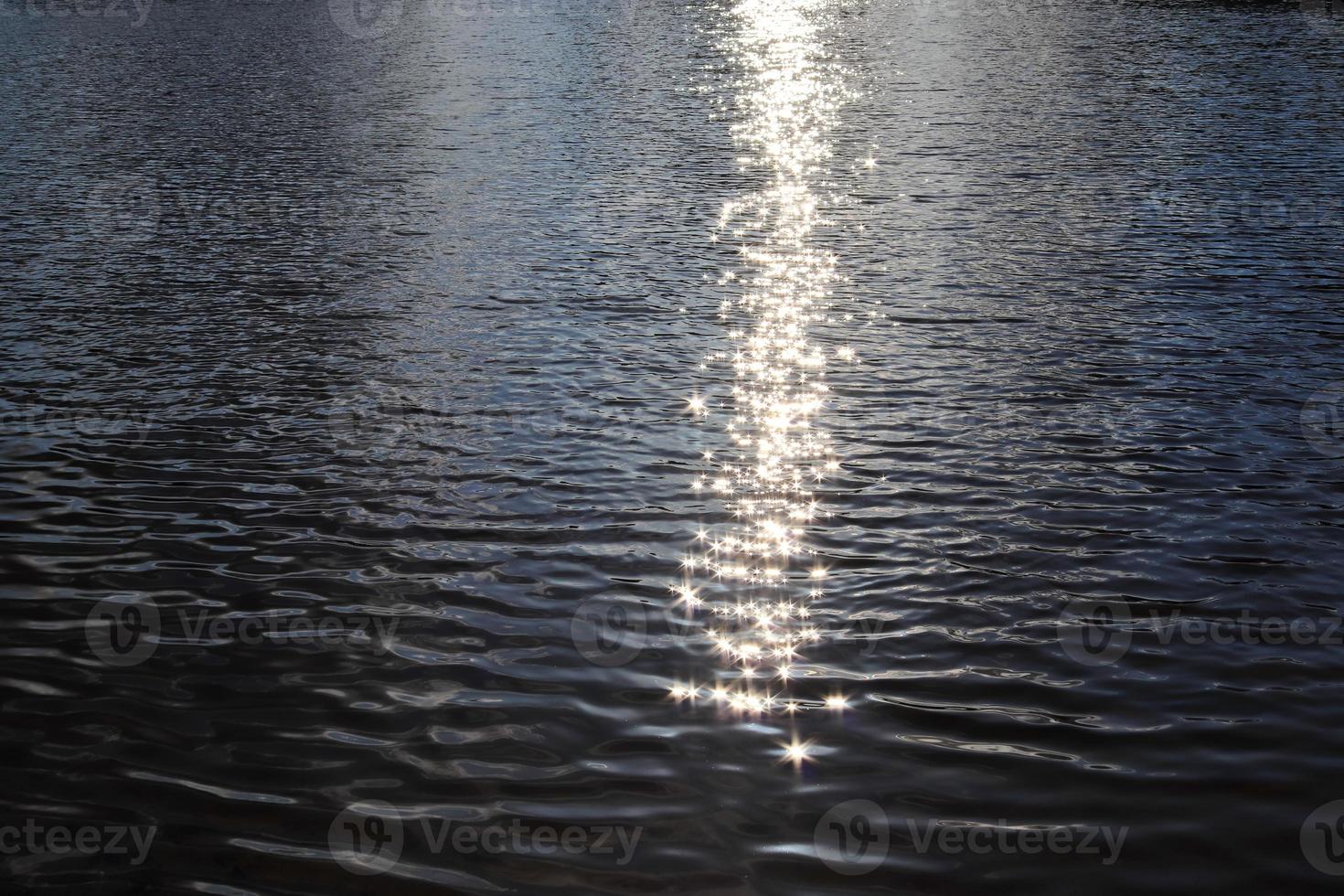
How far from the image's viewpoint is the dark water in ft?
26.4

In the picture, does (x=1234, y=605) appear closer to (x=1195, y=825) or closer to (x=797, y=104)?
(x=1195, y=825)

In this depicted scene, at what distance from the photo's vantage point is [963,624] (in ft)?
33.9

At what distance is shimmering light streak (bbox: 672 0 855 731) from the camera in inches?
395

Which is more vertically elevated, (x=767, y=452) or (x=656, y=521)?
(x=767, y=452)

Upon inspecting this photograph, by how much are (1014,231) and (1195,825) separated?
1759 centimetres

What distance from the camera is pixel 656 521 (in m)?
12.3

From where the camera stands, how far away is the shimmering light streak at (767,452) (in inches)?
395

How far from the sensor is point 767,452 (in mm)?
13977

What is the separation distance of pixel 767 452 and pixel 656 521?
228cm

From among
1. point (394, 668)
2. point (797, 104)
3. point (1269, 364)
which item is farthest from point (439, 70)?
point (394, 668)

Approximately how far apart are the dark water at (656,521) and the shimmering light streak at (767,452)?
138 millimetres

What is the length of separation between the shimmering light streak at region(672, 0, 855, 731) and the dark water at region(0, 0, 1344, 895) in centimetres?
14

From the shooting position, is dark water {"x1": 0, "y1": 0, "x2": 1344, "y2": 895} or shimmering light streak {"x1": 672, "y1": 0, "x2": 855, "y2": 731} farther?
shimmering light streak {"x1": 672, "y1": 0, "x2": 855, "y2": 731}

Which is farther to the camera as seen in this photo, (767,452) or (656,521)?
(767,452)
